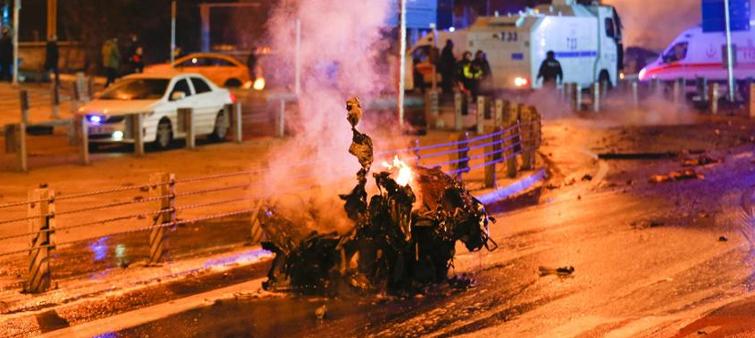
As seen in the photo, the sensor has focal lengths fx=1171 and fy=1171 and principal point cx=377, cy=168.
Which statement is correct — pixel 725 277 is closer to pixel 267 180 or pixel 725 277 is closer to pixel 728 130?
pixel 267 180

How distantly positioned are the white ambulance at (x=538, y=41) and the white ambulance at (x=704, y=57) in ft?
6.85

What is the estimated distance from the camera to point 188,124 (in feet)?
74.8

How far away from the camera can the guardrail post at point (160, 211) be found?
37.4 feet

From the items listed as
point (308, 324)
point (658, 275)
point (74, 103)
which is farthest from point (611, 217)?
point (74, 103)

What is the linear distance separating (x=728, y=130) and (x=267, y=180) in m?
17.3

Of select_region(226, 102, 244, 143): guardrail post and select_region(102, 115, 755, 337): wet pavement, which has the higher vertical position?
select_region(226, 102, 244, 143): guardrail post

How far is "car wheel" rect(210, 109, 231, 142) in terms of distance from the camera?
24.5 m

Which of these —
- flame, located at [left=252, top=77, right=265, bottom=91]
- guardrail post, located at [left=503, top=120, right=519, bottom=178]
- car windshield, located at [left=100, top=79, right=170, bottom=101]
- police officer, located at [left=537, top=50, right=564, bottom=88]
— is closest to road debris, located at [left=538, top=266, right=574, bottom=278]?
guardrail post, located at [left=503, top=120, right=519, bottom=178]

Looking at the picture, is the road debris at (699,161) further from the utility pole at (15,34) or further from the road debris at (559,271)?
the utility pole at (15,34)

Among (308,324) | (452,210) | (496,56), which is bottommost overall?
(308,324)

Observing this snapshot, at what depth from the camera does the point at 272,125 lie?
90.1 ft

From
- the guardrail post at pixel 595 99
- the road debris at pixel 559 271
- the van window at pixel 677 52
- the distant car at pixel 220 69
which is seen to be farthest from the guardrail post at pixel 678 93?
the road debris at pixel 559 271

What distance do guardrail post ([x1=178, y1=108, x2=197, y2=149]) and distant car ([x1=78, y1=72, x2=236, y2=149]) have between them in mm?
98

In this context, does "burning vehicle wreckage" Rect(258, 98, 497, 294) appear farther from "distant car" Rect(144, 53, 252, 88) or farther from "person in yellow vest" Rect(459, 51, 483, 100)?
"distant car" Rect(144, 53, 252, 88)
